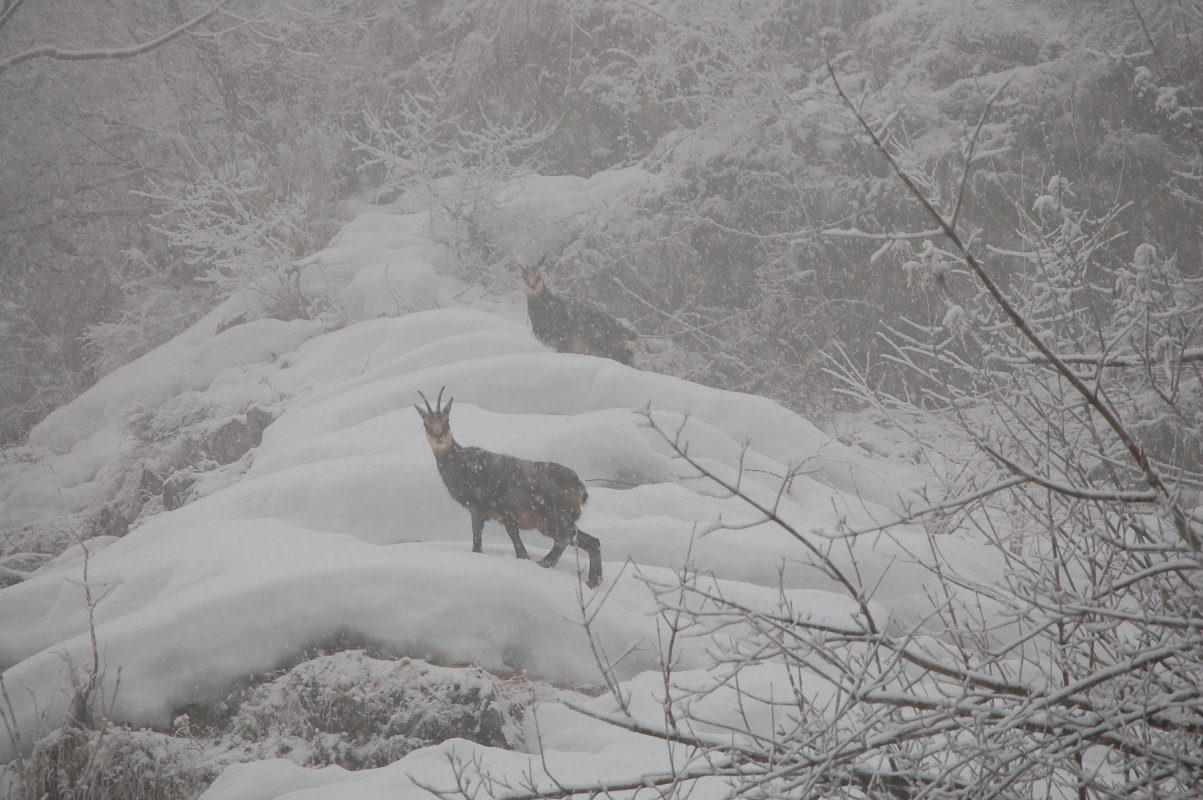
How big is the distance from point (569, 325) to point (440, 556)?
4053 mm

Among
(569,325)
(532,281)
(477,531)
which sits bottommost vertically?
(477,531)

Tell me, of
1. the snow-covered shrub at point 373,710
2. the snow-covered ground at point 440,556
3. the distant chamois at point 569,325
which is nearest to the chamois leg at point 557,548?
the snow-covered ground at point 440,556

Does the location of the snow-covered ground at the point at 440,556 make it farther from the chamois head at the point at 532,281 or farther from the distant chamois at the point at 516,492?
the chamois head at the point at 532,281

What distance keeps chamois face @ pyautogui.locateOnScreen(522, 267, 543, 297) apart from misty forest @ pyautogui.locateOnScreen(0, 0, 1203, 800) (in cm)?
4

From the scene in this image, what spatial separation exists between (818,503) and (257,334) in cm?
763

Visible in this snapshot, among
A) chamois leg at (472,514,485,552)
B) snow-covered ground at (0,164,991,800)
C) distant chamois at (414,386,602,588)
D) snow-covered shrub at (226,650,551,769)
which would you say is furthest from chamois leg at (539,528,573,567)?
snow-covered shrub at (226,650,551,769)

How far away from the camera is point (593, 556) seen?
12.8 ft

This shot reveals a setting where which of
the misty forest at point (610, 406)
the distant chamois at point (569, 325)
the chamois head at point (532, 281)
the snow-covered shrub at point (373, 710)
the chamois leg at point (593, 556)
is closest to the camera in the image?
the misty forest at point (610, 406)

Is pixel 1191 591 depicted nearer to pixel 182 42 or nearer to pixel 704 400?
pixel 704 400

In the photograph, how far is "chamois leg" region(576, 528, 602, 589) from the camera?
3.81 metres

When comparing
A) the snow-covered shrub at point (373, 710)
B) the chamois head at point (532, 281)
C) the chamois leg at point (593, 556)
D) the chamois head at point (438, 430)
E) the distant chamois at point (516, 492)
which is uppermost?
the chamois head at point (532, 281)

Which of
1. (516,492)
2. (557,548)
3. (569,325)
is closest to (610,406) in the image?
(569,325)

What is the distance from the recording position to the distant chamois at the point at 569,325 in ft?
24.7

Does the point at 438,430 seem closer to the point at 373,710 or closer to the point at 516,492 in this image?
the point at 516,492
